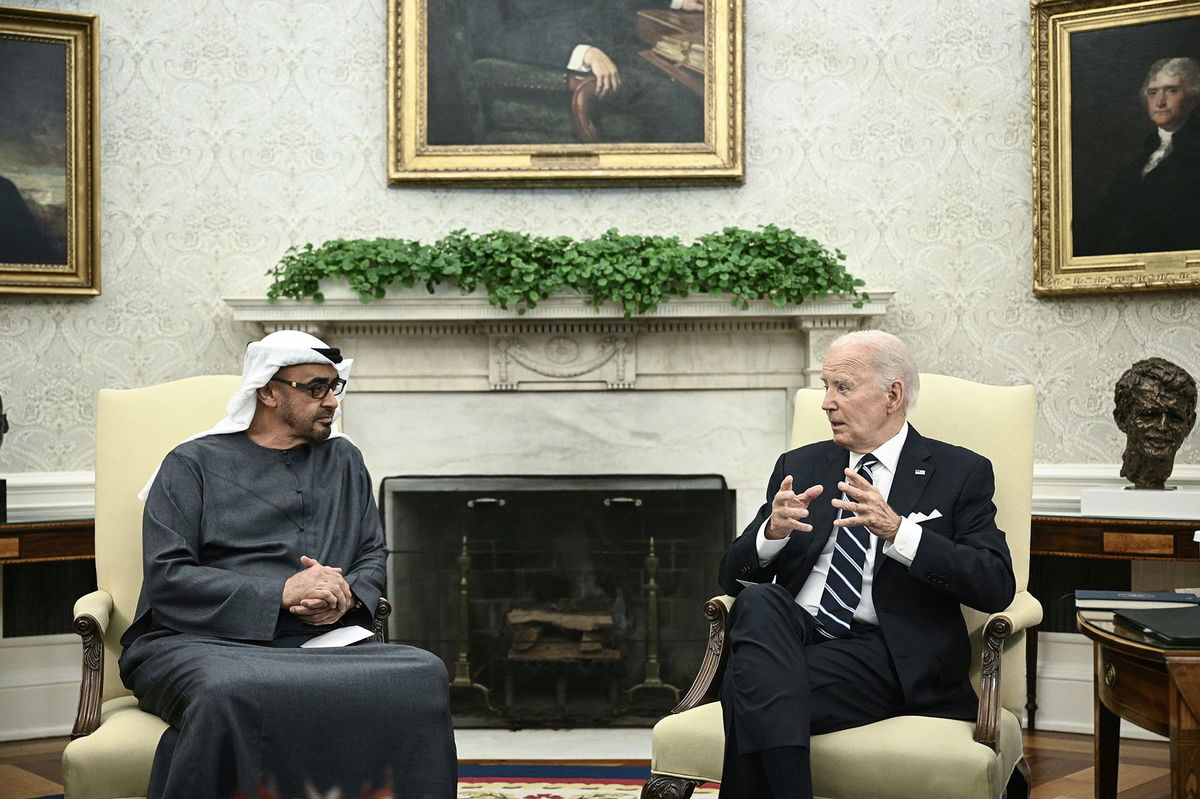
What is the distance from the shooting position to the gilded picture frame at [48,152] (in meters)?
4.85

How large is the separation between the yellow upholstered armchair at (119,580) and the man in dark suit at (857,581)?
1062mm

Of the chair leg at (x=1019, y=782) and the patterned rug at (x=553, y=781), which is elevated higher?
the chair leg at (x=1019, y=782)

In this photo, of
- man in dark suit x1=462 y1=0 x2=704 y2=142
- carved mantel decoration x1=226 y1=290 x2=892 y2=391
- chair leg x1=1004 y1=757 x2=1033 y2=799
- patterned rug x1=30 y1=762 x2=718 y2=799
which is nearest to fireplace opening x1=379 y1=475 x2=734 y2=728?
carved mantel decoration x1=226 y1=290 x2=892 y2=391

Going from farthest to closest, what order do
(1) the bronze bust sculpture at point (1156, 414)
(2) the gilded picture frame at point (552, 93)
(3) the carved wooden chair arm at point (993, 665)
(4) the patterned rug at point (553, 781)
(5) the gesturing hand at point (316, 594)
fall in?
(2) the gilded picture frame at point (552, 93), (1) the bronze bust sculpture at point (1156, 414), (4) the patterned rug at point (553, 781), (5) the gesturing hand at point (316, 594), (3) the carved wooden chair arm at point (993, 665)

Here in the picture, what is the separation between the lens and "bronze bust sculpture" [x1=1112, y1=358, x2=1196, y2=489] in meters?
4.12

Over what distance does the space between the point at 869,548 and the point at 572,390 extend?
7.41 feet

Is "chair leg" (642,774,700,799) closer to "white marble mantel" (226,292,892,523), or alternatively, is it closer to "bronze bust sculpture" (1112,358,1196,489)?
"white marble mantel" (226,292,892,523)

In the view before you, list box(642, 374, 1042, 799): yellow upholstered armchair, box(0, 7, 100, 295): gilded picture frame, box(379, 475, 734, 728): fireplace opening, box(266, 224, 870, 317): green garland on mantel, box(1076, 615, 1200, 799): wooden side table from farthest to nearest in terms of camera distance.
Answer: box(0, 7, 100, 295): gilded picture frame, box(379, 475, 734, 728): fireplace opening, box(266, 224, 870, 317): green garland on mantel, box(642, 374, 1042, 799): yellow upholstered armchair, box(1076, 615, 1200, 799): wooden side table

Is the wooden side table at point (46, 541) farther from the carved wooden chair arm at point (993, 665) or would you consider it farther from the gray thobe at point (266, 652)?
the carved wooden chair arm at point (993, 665)

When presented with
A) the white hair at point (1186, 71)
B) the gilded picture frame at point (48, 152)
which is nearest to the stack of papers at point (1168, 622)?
the white hair at point (1186, 71)

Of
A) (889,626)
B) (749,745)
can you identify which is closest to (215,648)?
(749,745)

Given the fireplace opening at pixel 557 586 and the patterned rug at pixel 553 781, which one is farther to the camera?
the fireplace opening at pixel 557 586

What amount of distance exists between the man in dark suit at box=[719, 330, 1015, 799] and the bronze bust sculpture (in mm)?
1532

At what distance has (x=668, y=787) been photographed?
2.63 m
